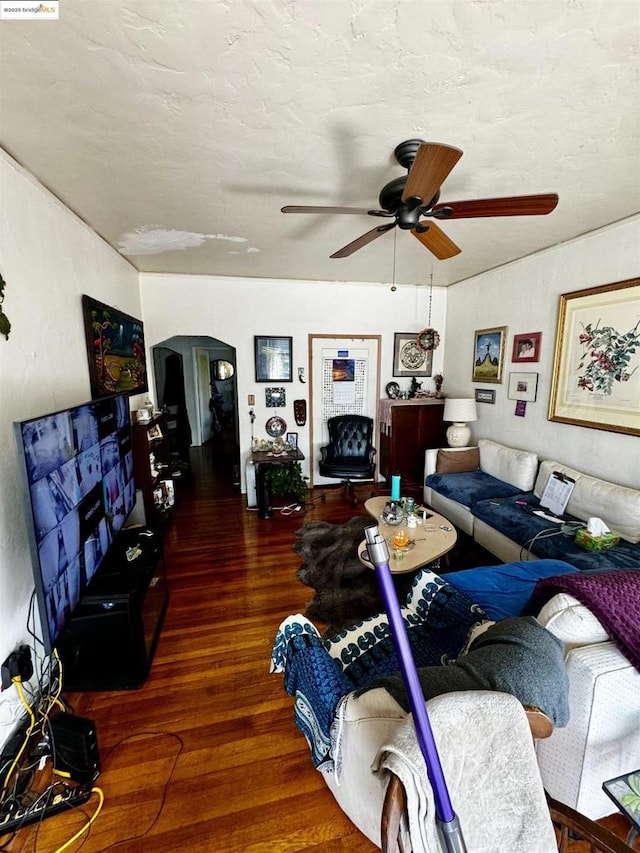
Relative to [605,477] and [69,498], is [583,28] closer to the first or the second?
[69,498]

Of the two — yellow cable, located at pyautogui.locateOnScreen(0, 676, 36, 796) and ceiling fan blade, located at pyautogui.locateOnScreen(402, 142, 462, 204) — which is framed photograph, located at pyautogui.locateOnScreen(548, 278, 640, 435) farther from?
yellow cable, located at pyautogui.locateOnScreen(0, 676, 36, 796)

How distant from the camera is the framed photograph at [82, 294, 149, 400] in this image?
8.20 feet

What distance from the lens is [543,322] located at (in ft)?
10.9

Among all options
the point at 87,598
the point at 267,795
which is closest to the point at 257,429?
the point at 87,598

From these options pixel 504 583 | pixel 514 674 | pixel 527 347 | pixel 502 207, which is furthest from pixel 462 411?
pixel 514 674

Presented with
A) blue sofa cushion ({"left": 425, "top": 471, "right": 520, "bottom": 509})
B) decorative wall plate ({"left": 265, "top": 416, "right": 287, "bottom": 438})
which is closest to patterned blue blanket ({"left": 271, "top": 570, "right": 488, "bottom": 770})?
blue sofa cushion ({"left": 425, "top": 471, "right": 520, "bottom": 509})

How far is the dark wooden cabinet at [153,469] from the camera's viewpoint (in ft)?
10.4

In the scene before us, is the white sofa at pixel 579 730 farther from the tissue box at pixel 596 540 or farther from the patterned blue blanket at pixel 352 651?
the tissue box at pixel 596 540

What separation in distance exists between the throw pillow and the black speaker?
132 inches

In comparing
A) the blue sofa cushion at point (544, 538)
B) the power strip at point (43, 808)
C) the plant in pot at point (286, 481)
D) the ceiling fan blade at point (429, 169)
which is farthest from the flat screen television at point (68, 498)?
the blue sofa cushion at point (544, 538)

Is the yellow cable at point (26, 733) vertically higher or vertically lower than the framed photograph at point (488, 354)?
lower

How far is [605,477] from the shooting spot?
280cm

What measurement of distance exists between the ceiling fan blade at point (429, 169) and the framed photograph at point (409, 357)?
3.11m

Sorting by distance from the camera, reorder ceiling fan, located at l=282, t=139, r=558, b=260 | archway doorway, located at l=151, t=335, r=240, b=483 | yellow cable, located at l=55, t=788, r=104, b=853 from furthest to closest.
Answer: archway doorway, located at l=151, t=335, r=240, b=483 → ceiling fan, located at l=282, t=139, r=558, b=260 → yellow cable, located at l=55, t=788, r=104, b=853
